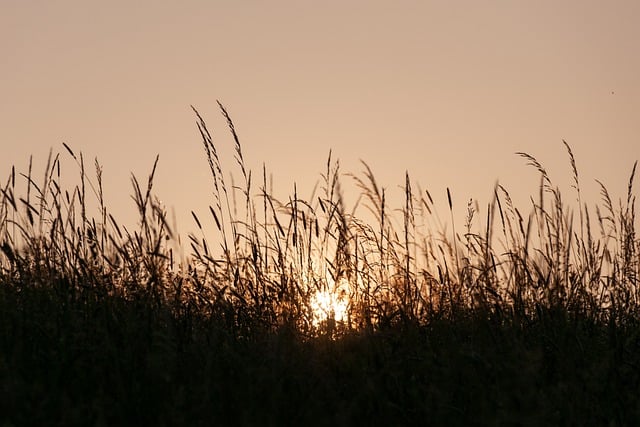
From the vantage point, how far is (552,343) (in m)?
3.27

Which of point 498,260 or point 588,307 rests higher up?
point 498,260

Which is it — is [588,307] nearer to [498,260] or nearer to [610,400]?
[498,260]

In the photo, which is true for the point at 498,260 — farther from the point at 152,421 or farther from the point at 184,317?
the point at 152,421

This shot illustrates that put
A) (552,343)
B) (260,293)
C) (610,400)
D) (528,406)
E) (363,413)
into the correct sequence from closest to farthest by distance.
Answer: (528,406), (363,413), (610,400), (552,343), (260,293)

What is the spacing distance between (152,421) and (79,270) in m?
1.41

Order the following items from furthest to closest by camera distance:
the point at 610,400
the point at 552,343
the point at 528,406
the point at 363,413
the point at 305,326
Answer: the point at 305,326
the point at 552,343
the point at 610,400
the point at 363,413
the point at 528,406

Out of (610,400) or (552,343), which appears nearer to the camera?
(610,400)

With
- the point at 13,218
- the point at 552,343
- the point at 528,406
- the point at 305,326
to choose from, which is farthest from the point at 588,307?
the point at 13,218

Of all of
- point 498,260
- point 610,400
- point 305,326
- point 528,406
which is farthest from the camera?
point 498,260

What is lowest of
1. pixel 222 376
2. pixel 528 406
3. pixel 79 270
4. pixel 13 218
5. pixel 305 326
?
pixel 528 406

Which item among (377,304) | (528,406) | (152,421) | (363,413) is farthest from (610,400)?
(152,421)

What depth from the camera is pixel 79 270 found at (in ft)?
12.2

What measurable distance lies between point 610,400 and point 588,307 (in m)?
1.15

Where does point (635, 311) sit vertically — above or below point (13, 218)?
below
